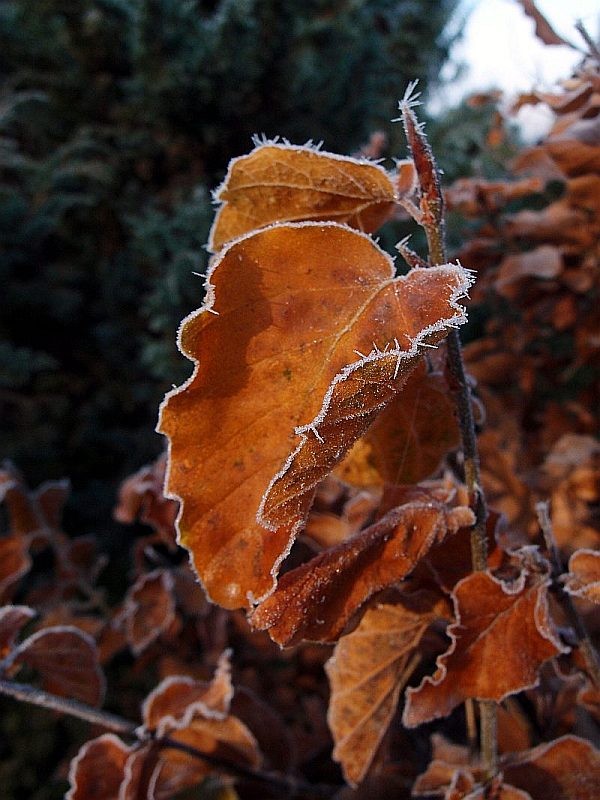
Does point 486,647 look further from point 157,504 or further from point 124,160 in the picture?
point 124,160

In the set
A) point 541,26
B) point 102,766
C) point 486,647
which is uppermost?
point 541,26

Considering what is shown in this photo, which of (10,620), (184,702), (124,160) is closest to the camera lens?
(10,620)

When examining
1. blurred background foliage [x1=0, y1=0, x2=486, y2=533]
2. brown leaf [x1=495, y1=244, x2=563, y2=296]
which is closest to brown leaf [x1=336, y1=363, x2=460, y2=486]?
brown leaf [x1=495, y1=244, x2=563, y2=296]

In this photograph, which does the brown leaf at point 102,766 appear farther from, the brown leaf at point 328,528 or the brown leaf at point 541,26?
the brown leaf at point 541,26

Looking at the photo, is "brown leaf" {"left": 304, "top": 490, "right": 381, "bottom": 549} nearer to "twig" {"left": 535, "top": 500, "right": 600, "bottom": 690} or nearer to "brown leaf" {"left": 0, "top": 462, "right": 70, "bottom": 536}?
"twig" {"left": 535, "top": 500, "right": 600, "bottom": 690}

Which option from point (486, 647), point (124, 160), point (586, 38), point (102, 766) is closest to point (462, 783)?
point (486, 647)

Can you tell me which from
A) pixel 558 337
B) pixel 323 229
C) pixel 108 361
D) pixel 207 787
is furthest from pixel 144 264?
pixel 323 229
